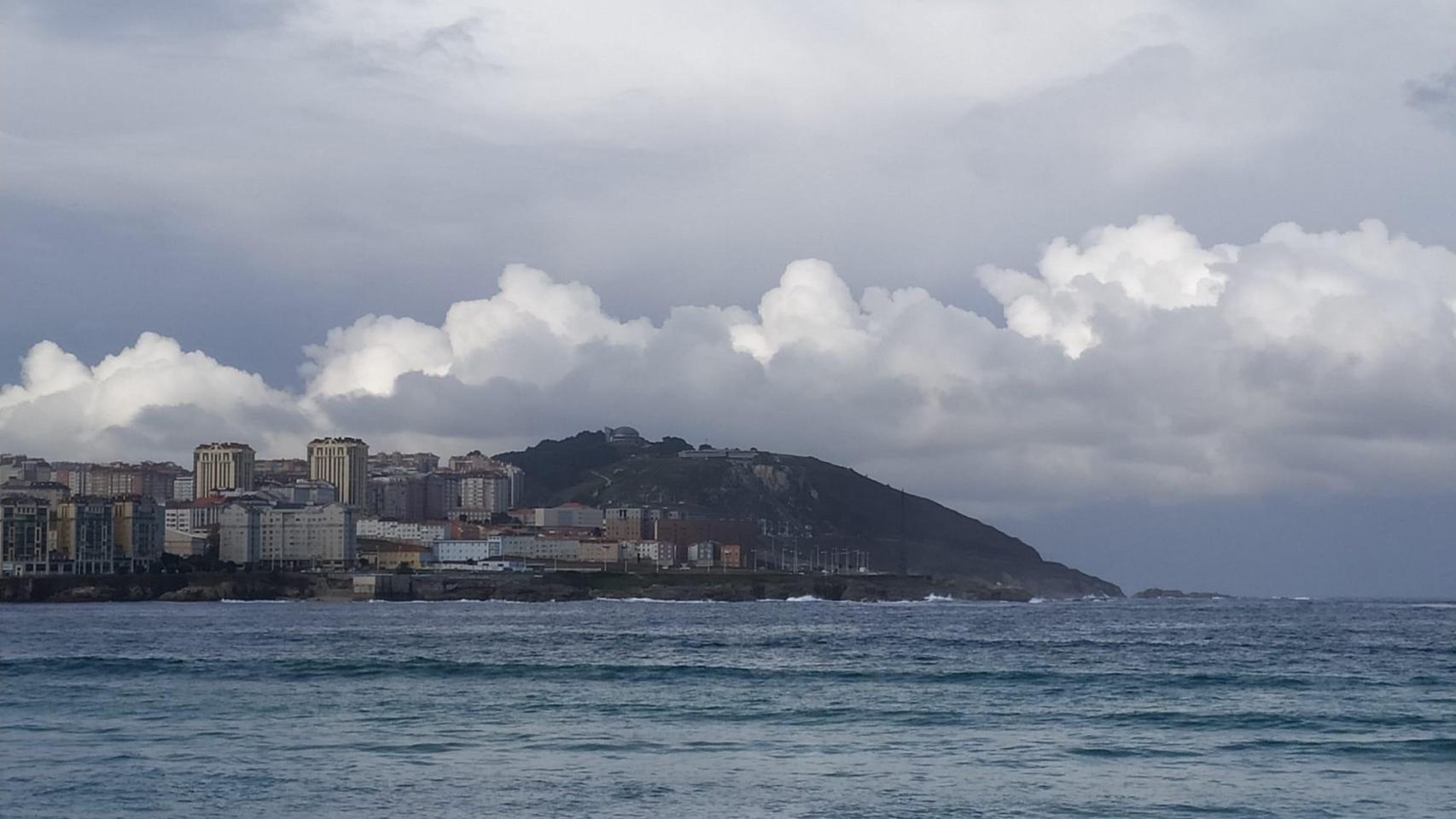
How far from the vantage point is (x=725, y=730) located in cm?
3172

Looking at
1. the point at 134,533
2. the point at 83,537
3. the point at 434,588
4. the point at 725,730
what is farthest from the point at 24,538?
the point at 725,730

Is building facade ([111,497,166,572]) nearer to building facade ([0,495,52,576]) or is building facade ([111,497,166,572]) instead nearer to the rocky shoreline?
building facade ([0,495,52,576])

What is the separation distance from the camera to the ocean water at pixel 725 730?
23.1m

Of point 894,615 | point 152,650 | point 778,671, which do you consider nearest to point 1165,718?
point 778,671

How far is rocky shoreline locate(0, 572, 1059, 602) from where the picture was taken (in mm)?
157625

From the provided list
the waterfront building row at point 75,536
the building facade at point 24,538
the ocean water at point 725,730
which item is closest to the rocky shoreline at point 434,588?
the building facade at point 24,538

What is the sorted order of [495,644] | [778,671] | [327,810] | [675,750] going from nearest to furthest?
[327,810]
[675,750]
[778,671]
[495,644]

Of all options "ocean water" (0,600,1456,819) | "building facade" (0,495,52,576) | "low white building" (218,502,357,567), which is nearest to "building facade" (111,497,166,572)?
"building facade" (0,495,52,576)

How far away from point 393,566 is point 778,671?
153353 millimetres

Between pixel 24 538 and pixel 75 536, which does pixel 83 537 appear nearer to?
pixel 75 536

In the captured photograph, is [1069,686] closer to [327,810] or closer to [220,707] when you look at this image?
[220,707]

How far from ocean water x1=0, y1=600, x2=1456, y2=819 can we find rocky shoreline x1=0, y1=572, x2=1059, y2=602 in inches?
3983

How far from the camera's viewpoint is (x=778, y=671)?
155 ft

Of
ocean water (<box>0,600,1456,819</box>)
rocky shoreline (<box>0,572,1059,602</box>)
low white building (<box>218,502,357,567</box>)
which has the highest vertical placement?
low white building (<box>218,502,357,567</box>)
